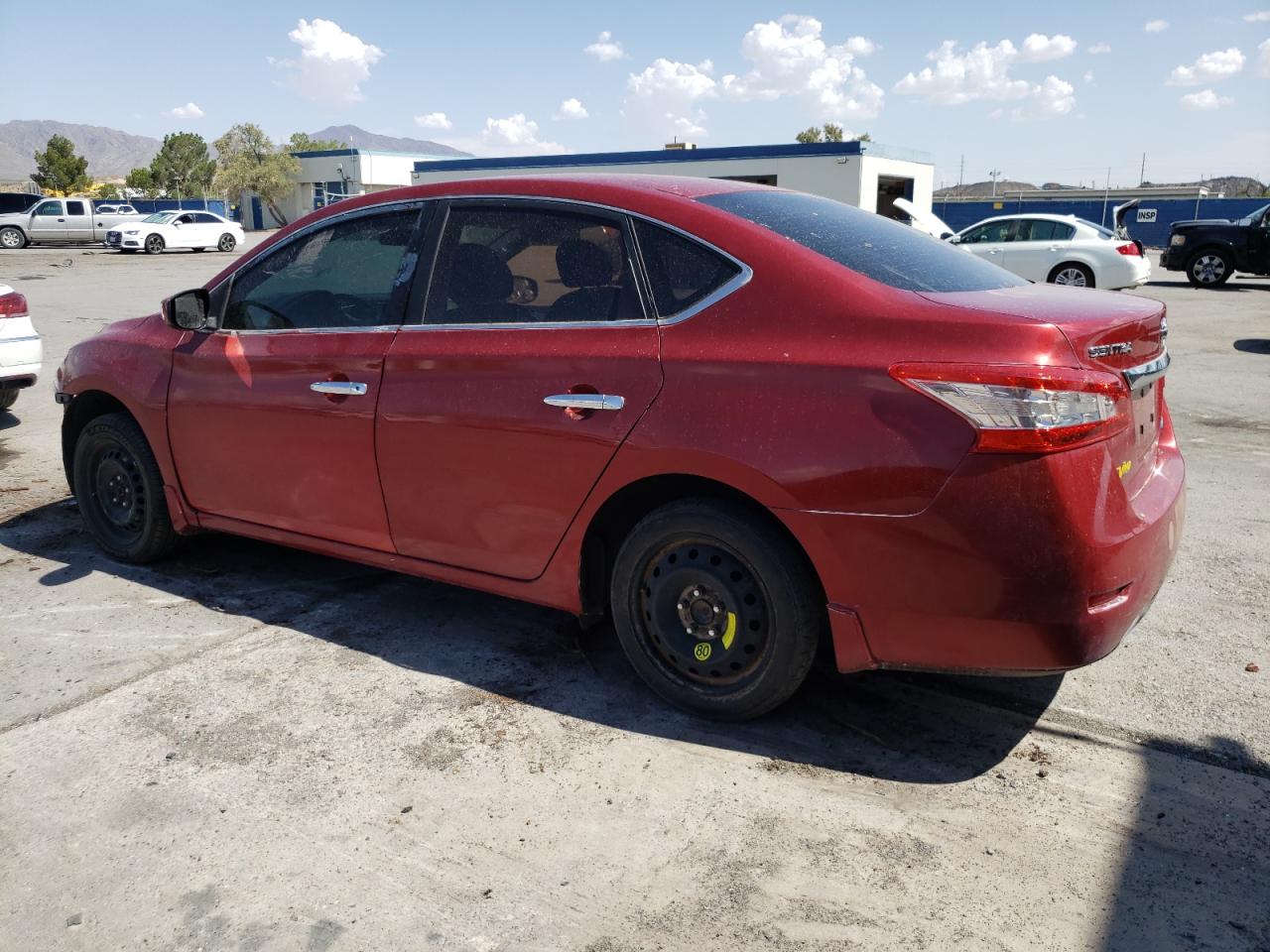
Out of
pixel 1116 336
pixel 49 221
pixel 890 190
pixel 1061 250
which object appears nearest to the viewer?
pixel 1116 336

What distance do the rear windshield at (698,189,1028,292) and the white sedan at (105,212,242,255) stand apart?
118 feet

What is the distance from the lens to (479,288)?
3656 millimetres

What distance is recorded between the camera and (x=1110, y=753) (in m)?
3.14

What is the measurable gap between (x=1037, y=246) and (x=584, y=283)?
16948mm

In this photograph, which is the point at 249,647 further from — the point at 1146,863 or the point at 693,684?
the point at 1146,863

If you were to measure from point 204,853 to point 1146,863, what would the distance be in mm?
2461

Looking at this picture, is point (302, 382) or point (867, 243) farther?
point (302, 382)

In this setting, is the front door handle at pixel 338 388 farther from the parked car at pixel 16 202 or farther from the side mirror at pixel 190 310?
the parked car at pixel 16 202

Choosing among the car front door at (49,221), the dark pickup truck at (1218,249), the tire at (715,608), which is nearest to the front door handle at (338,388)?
the tire at (715,608)

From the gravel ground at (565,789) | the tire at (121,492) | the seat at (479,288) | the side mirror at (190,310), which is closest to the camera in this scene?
the gravel ground at (565,789)

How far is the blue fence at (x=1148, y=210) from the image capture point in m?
46.9

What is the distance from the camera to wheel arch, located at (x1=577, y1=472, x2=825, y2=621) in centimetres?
310

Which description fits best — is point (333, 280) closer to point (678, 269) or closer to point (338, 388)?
point (338, 388)

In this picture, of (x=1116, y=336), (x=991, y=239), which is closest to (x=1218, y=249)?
(x=991, y=239)
